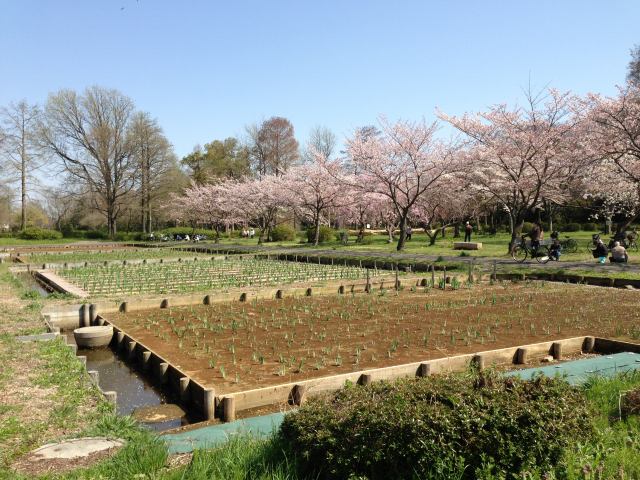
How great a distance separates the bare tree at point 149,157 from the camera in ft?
177

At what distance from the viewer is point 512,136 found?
81.6 feet

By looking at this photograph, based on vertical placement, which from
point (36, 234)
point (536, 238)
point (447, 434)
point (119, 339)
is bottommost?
point (119, 339)

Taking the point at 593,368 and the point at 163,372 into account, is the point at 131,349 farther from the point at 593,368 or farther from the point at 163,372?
the point at 593,368

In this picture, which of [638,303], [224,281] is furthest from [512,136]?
[224,281]

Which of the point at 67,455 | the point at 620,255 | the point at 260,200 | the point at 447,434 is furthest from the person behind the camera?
the point at 260,200

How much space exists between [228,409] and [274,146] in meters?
59.0

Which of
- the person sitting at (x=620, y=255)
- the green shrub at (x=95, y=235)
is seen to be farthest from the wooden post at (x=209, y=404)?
the green shrub at (x=95, y=235)

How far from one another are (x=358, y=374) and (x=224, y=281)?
460 inches

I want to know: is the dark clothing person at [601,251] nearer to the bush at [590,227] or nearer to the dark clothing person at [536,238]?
the dark clothing person at [536,238]

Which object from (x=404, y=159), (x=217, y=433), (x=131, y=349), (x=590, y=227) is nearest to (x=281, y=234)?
(x=404, y=159)

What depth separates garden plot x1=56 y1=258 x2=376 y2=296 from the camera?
16.0 m

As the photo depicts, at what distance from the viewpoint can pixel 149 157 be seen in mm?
55062

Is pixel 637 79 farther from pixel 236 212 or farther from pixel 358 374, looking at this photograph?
pixel 358 374

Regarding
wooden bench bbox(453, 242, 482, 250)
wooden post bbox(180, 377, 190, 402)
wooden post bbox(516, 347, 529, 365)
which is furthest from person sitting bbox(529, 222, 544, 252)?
wooden post bbox(180, 377, 190, 402)
